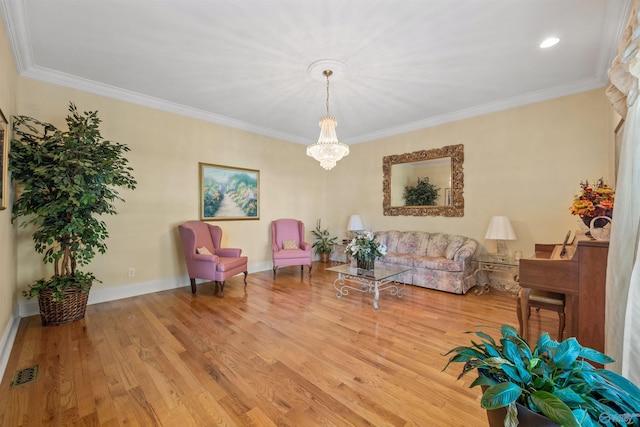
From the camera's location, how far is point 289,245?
5238 millimetres

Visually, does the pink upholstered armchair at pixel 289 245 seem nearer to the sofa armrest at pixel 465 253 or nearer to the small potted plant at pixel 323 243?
the small potted plant at pixel 323 243

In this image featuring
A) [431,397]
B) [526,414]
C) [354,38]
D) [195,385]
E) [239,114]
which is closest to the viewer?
[526,414]

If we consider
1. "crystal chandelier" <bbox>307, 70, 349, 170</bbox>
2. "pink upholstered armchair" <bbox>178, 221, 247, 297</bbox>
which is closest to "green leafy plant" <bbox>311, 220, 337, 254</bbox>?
"pink upholstered armchair" <bbox>178, 221, 247, 297</bbox>

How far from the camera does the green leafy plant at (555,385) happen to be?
2.38 feet

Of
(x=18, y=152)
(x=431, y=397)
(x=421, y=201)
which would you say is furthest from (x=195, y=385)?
(x=421, y=201)

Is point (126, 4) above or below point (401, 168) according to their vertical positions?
above

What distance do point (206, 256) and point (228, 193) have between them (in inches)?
57.5

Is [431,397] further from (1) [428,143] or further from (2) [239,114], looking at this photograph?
(2) [239,114]

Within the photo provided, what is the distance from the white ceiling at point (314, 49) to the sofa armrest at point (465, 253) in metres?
2.19

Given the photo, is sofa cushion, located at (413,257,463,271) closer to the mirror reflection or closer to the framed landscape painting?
the mirror reflection

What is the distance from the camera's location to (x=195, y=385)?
188 cm

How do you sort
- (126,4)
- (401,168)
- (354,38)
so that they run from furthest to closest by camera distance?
1. (401,168)
2. (354,38)
3. (126,4)

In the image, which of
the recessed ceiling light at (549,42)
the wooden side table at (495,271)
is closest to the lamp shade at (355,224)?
the wooden side table at (495,271)

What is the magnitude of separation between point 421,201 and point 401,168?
0.79m
